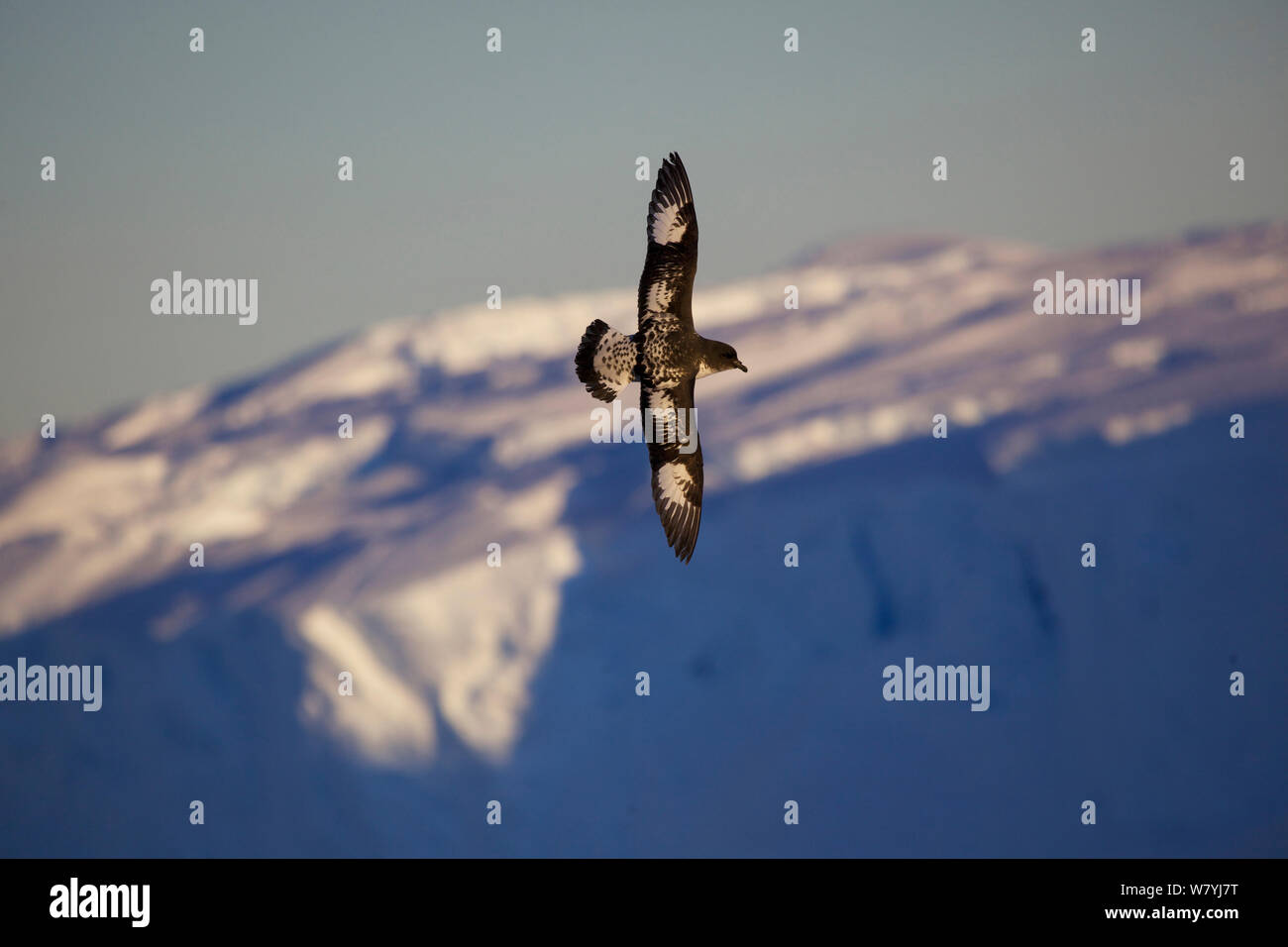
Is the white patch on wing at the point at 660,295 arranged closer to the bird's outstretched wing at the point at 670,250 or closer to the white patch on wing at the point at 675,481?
the bird's outstretched wing at the point at 670,250

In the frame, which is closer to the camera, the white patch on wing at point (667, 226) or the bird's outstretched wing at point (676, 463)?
the white patch on wing at point (667, 226)

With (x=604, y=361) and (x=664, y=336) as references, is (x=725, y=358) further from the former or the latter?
(x=604, y=361)

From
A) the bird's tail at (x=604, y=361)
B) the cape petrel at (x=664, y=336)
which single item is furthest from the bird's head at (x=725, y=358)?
the bird's tail at (x=604, y=361)

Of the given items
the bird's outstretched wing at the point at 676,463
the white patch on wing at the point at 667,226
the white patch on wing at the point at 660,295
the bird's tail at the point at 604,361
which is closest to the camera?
the bird's tail at the point at 604,361

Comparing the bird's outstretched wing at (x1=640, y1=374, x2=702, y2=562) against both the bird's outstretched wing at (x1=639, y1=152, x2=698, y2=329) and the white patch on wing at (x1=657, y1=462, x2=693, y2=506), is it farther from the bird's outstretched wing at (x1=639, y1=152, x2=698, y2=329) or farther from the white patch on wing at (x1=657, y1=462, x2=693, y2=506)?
the bird's outstretched wing at (x1=639, y1=152, x2=698, y2=329)

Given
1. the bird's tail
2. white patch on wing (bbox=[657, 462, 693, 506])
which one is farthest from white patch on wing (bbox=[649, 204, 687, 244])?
white patch on wing (bbox=[657, 462, 693, 506])
